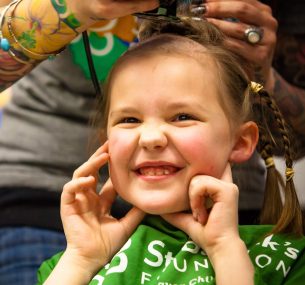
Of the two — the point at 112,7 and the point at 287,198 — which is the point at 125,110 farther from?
the point at 287,198

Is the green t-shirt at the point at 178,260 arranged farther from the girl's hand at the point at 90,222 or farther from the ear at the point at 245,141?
the ear at the point at 245,141

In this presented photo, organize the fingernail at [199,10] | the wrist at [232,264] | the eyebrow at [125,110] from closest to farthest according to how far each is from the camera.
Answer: the wrist at [232,264], the eyebrow at [125,110], the fingernail at [199,10]

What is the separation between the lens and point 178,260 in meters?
1.09

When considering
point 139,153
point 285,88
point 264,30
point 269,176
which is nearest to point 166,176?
point 139,153

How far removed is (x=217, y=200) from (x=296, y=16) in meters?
0.65

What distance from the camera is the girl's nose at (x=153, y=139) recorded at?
1.05 metres

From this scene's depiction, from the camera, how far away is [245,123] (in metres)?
1.19

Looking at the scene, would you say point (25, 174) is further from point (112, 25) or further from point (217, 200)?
point (217, 200)

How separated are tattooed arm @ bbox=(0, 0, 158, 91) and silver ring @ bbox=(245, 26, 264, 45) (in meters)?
0.28

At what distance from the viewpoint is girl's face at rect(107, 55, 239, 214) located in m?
1.07

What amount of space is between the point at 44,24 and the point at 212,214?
1.50 ft

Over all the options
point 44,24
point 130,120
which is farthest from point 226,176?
point 44,24

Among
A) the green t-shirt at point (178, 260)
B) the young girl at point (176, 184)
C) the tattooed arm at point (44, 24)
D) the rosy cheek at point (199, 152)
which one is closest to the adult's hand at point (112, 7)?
the tattooed arm at point (44, 24)

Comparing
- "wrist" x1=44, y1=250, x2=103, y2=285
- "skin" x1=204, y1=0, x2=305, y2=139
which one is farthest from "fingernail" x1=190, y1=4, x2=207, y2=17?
"wrist" x1=44, y1=250, x2=103, y2=285
